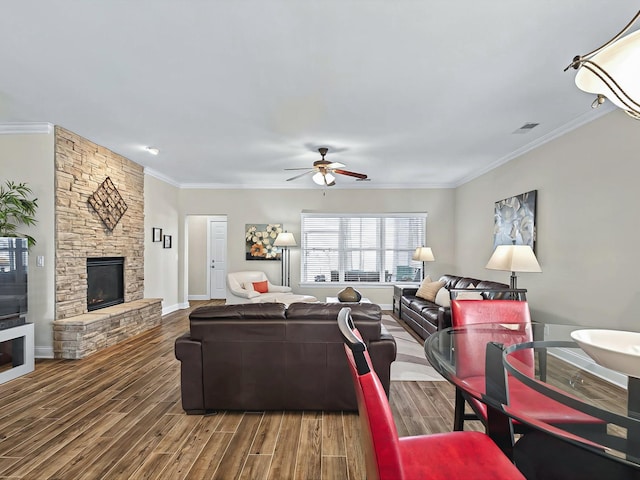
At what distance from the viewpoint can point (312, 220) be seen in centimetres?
743

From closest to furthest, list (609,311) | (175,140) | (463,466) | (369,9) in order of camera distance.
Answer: (463,466)
(369,9)
(609,311)
(175,140)

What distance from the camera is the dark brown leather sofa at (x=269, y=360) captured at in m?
2.65

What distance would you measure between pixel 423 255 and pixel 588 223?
11.1ft

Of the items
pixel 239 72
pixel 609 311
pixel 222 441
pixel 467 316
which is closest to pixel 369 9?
pixel 239 72

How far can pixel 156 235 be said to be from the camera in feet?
20.4

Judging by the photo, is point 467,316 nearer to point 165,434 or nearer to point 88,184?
point 165,434

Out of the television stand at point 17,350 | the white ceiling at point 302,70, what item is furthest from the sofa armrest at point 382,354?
the television stand at point 17,350

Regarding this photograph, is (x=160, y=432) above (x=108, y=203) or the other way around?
the other way around

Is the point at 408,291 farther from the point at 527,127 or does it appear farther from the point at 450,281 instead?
the point at 527,127

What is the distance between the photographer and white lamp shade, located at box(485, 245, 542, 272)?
3293mm

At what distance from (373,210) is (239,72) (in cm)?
507

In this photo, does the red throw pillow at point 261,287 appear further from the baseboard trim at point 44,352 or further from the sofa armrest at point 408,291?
the baseboard trim at point 44,352

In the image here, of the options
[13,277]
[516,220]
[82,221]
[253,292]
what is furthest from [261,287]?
[516,220]

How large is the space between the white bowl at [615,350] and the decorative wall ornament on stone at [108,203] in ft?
17.2
